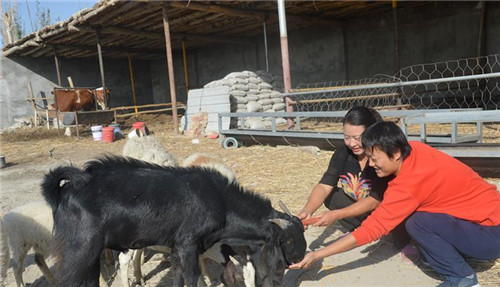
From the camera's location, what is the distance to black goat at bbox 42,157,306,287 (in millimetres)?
2289

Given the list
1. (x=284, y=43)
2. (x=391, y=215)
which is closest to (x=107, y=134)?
(x=284, y=43)

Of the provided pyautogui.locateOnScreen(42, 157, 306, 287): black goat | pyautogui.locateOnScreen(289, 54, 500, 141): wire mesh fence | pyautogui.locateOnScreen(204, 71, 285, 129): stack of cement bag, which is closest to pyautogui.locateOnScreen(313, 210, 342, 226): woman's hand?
pyautogui.locateOnScreen(42, 157, 306, 287): black goat

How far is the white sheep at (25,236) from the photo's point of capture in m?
3.12

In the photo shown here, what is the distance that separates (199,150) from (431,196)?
274 inches

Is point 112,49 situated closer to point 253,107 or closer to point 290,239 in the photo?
point 253,107

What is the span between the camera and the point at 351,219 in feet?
11.0

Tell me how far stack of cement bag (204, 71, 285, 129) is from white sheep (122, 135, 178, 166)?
5701 mm

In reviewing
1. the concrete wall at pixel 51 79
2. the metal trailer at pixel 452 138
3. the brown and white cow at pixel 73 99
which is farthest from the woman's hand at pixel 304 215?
the concrete wall at pixel 51 79

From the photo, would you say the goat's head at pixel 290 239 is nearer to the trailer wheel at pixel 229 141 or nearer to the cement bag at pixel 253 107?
the trailer wheel at pixel 229 141

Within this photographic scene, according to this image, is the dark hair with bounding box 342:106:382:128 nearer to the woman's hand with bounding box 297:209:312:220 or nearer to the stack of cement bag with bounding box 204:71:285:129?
the woman's hand with bounding box 297:209:312:220

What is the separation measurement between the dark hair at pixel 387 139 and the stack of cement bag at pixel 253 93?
7.83 m

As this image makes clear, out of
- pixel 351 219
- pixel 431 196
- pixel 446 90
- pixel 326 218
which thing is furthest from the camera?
pixel 446 90

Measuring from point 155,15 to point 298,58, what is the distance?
6495 mm

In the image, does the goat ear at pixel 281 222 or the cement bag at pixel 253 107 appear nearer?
the goat ear at pixel 281 222
